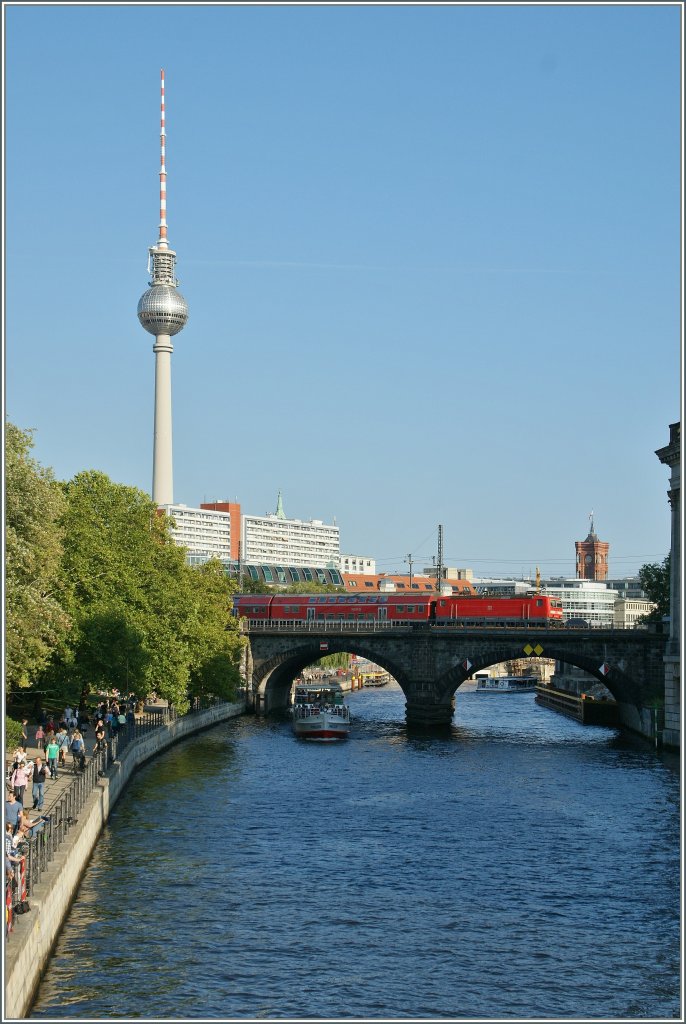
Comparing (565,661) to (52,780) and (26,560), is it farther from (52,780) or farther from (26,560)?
(26,560)

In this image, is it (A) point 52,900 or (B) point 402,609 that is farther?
(B) point 402,609

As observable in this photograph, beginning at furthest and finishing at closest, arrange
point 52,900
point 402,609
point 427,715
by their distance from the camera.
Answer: point 402,609 → point 427,715 → point 52,900

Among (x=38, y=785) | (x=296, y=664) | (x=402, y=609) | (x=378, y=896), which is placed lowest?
(x=378, y=896)

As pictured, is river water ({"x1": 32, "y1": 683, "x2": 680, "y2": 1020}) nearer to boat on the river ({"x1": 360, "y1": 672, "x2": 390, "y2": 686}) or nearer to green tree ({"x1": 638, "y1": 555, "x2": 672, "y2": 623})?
green tree ({"x1": 638, "y1": 555, "x2": 672, "y2": 623})

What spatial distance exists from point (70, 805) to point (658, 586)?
87629 millimetres

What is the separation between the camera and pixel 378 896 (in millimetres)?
45062

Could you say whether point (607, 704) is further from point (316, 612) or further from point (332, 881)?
point (332, 881)

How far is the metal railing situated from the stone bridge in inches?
1268

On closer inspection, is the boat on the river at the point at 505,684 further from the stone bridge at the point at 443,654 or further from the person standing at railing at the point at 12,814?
the person standing at railing at the point at 12,814

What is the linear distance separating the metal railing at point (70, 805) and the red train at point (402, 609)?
129ft

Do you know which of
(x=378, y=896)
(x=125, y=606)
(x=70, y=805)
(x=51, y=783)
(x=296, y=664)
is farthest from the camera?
(x=296, y=664)

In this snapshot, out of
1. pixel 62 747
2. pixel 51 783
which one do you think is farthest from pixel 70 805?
pixel 62 747

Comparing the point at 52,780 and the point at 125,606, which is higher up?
the point at 125,606

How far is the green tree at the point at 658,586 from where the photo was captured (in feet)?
379
